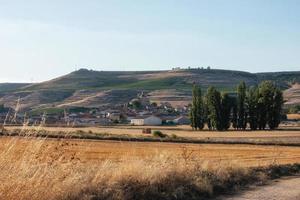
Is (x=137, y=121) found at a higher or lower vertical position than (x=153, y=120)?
higher

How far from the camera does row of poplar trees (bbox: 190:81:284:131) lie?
111 metres

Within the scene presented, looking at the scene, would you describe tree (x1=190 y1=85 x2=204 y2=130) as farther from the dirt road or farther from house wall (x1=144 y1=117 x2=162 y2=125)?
the dirt road

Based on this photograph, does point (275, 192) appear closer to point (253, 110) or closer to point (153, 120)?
point (253, 110)

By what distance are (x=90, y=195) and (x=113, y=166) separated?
271cm

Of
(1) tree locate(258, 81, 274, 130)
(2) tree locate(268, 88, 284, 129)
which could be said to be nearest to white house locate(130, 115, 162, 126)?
(1) tree locate(258, 81, 274, 130)

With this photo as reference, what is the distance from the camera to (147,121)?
13888 cm

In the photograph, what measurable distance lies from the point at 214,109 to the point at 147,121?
29.9 meters

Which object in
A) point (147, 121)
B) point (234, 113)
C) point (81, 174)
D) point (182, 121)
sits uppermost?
point (81, 174)

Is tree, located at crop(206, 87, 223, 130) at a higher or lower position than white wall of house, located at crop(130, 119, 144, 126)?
higher

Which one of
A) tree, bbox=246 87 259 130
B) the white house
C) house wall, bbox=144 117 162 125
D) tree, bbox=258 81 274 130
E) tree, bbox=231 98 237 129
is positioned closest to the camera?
tree, bbox=258 81 274 130

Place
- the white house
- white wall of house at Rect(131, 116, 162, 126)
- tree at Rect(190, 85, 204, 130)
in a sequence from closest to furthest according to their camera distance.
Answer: tree at Rect(190, 85, 204, 130)
white wall of house at Rect(131, 116, 162, 126)
the white house

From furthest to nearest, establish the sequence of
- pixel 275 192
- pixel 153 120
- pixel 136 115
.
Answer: pixel 136 115, pixel 153 120, pixel 275 192

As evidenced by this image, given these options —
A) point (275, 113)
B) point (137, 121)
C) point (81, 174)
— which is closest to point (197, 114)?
point (275, 113)

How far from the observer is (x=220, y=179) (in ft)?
59.3
